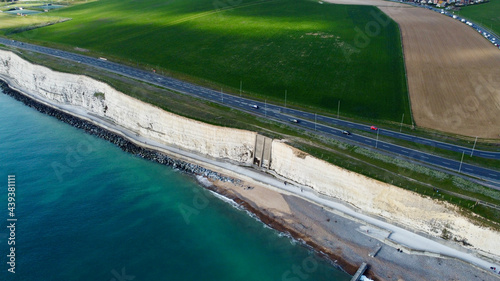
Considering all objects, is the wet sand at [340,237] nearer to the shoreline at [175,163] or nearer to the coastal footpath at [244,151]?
the shoreline at [175,163]

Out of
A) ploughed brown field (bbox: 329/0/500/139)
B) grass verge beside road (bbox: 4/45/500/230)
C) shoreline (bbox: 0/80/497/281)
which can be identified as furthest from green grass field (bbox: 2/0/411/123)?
shoreline (bbox: 0/80/497/281)

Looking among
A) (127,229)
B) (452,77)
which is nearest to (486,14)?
(452,77)

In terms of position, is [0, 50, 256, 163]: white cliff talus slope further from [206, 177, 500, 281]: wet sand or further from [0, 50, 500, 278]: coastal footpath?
[206, 177, 500, 281]: wet sand

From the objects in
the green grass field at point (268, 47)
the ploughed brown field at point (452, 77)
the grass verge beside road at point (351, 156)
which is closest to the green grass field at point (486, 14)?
the ploughed brown field at point (452, 77)

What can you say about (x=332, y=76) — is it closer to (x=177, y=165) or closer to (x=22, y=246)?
(x=177, y=165)

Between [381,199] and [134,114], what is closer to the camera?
[381,199]

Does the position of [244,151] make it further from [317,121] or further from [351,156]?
[351,156]
